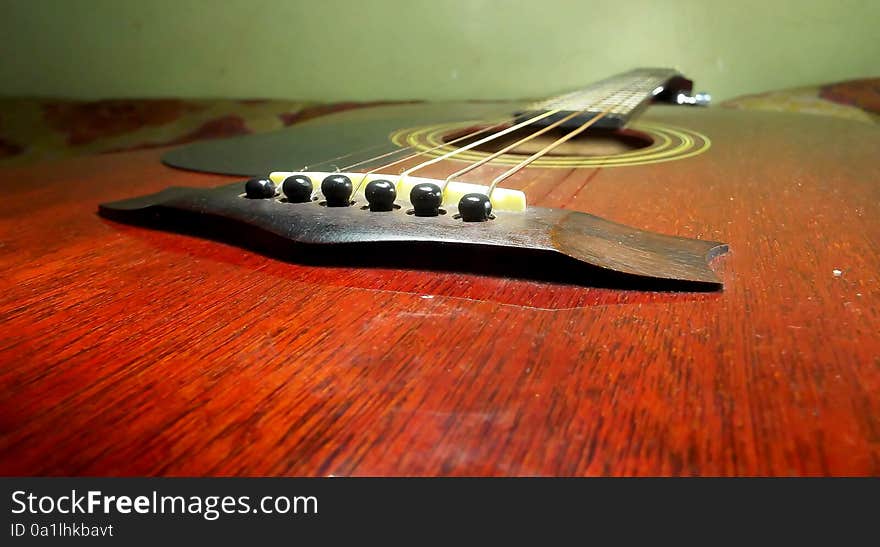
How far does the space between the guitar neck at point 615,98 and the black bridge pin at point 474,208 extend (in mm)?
626

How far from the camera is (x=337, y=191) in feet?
1.80

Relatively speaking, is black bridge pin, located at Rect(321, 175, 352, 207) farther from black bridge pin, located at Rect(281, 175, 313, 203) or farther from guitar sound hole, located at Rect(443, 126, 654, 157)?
guitar sound hole, located at Rect(443, 126, 654, 157)

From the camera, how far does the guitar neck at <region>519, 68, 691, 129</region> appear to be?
3.66ft

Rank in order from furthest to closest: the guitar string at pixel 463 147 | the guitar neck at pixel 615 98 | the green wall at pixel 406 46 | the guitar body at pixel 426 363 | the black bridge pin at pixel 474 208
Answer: the green wall at pixel 406 46 → the guitar neck at pixel 615 98 → the guitar string at pixel 463 147 → the black bridge pin at pixel 474 208 → the guitar body at pixel 426 363

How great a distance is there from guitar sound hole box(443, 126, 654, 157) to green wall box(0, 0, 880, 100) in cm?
130

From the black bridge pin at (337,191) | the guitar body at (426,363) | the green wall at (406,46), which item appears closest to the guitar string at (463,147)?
the black bridge pin at (337,191)

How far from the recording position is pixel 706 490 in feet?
0.85

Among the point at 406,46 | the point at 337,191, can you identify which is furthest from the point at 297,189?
the point at 406,46

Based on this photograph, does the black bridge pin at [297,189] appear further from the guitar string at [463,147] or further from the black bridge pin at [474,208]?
the black bridge pin at [474,208]

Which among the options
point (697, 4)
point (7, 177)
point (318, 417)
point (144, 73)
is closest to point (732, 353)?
point (318, 417)

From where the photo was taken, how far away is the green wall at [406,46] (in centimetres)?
228

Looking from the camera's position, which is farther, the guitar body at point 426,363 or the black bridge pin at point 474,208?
the black bridge pin at point 474,208

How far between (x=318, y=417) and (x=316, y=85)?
261 centimetres

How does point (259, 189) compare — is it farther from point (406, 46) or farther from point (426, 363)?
point (406, 46)
